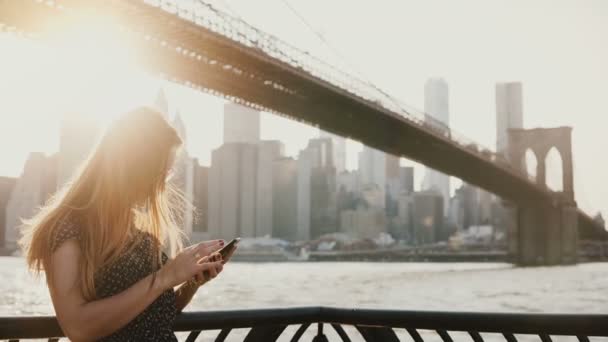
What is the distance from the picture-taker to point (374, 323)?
2092mm

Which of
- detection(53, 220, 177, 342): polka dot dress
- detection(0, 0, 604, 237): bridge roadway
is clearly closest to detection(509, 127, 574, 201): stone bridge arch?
detection(0, 0, 604, 237): bridge roadway

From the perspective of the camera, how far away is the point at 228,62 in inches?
840

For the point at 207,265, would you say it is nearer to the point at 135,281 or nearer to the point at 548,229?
the point at 135,281

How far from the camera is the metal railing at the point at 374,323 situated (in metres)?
1.77

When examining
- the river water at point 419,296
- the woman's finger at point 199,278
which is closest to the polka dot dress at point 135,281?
the woman's finger at point 199,278

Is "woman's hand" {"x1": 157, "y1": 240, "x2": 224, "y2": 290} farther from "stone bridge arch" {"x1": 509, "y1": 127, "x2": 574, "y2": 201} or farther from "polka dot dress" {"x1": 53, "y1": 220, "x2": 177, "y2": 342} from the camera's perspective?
"stone bridge arch" {"x1": 509, "y1": 127, "x2": 574, "y2": 201}

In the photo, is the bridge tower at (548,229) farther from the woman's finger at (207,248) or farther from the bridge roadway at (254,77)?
the woman's finger at (207,248)

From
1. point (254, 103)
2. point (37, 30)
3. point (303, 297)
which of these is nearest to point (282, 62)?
point (254, 103)

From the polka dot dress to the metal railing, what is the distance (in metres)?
0.37

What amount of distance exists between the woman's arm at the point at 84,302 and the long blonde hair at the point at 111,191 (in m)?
0.03

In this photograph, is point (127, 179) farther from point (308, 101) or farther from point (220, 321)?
point (308, 101)

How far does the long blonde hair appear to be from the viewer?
1.51 metres

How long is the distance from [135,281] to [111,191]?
20 cm

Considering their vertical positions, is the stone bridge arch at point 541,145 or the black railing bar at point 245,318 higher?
Result: the stone bridge arch at point 541,145
